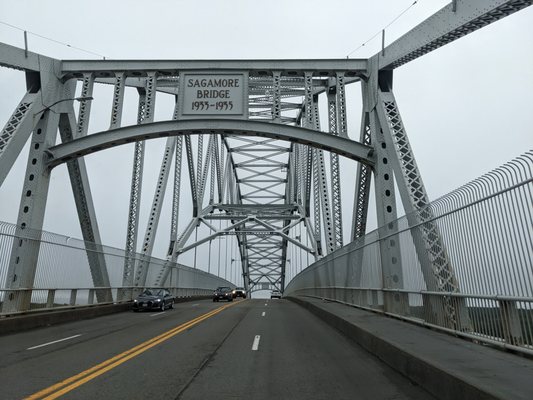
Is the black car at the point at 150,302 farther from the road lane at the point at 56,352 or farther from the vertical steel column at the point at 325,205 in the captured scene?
the vertical steel column at the point at 325,205

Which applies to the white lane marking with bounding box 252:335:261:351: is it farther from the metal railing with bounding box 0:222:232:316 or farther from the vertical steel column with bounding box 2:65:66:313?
the vertical steel column with bounding box 2:65:66:313

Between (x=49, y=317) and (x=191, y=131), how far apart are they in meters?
8.65

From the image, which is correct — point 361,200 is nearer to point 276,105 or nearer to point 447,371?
point 276,105

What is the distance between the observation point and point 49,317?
14.5m

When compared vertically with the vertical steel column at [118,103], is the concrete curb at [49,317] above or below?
below

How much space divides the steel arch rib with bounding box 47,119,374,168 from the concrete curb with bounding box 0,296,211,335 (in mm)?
6011

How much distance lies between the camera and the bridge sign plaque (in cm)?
1842

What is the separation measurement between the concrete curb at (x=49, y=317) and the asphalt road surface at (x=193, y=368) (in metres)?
0.65

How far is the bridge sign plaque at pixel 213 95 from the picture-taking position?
1842 centimetres

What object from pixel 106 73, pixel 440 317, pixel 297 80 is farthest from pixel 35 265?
pixel 297 80

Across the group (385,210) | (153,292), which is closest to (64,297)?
(153,292)

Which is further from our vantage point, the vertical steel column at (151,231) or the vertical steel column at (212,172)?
the vertical steel column at (212,172)

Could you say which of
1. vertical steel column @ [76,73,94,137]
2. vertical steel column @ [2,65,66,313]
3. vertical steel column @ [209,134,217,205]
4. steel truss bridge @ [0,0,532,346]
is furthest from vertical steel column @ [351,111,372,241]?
vertical steel column @ [209,134,217,205]

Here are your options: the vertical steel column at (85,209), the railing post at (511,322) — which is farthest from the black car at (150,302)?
the railing post at (511,322)
